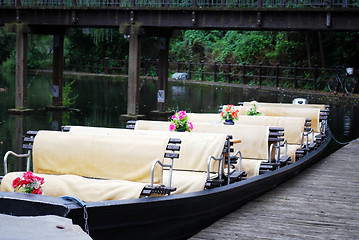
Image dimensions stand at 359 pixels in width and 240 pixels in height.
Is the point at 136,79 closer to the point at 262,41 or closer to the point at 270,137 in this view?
the point at 270,137

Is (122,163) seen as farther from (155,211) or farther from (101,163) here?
(155,211)

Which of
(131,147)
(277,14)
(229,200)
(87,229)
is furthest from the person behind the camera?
(277,14)

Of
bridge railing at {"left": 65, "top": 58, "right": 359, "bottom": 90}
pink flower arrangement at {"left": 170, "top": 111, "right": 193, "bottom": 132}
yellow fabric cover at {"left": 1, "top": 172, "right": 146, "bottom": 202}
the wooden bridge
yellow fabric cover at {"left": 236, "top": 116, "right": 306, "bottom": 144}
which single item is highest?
the wooden bridge

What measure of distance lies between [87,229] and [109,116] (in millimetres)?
20299

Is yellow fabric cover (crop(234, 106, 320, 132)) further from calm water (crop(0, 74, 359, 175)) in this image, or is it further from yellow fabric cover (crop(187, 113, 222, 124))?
calm water (crop(0, 74, 359, 175))

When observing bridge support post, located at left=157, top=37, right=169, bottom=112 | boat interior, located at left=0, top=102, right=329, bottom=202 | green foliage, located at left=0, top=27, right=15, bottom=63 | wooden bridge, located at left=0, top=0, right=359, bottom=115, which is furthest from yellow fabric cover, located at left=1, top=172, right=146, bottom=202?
green foliage, located at left=0, top=27, right=15, bottom=63

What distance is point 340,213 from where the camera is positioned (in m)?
9.95

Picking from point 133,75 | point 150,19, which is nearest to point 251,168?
point 133,75

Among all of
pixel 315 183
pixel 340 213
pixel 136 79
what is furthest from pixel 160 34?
pixel 340 213

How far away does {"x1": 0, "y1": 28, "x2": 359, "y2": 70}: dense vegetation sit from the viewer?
43.6 m

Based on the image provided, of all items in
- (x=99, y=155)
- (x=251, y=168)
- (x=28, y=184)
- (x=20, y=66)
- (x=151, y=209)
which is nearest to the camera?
(x=28, y=184)

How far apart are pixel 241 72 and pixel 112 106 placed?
63.5ft

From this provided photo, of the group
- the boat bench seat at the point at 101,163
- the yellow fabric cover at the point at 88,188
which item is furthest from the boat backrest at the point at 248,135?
the yellow fabric cover at the point at 88,188

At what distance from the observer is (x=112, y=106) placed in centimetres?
3186
